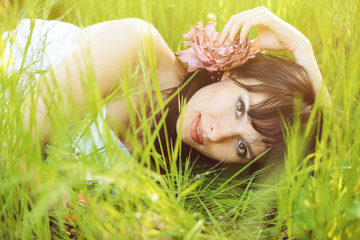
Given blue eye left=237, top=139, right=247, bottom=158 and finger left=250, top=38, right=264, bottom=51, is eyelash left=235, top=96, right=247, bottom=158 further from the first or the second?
finger left=250, top=38, right=264, bottom=51

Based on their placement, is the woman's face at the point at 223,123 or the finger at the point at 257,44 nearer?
the woman's face at the point at 223,123

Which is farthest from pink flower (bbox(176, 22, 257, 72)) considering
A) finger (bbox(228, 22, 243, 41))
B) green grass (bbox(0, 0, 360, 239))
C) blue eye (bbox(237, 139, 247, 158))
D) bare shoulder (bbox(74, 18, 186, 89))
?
green grass (bbox(0, 0, 360, 239))

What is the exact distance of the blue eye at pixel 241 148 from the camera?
159 cm

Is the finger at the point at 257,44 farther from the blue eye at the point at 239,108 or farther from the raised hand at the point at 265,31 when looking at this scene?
the blue eye at the point at 239,108

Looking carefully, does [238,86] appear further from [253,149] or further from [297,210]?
[297,210]

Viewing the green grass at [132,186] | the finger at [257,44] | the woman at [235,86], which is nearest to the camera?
the green grass at [132,186]

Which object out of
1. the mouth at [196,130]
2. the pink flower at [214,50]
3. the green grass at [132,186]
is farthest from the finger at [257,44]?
the green grass at [132,186]

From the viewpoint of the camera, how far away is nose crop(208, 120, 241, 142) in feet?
5.03

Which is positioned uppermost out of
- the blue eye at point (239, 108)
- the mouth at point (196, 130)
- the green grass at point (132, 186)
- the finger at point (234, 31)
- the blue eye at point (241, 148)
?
the finger at point (234, 31)

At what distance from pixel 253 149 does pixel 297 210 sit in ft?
2.34

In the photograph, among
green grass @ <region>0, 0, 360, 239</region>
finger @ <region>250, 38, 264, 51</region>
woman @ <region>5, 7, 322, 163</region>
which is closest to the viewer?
green grass @ <region>0, 0, 360, 239</region>

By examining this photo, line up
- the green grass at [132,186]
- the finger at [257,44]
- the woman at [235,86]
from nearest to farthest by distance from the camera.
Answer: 1. the green grass at [132,186]
2. the woman at [235,86]
3. the finger at [257,44]

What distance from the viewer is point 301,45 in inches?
67.2

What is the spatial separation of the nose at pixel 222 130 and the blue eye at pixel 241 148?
0.06m
